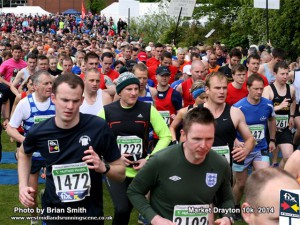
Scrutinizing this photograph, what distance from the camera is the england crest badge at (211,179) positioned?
4.85m

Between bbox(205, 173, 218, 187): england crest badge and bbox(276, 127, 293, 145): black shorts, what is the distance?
533 centimetres

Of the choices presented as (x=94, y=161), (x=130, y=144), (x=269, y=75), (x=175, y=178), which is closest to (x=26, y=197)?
(x=94, y=161)

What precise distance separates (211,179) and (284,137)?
5.37 m

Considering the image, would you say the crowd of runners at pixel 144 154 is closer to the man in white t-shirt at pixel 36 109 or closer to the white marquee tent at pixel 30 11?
the man in white t-shirt at pixel 36 109

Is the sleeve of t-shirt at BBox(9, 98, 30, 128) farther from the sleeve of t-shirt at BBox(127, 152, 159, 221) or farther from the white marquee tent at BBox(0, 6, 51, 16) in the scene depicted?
the white marquee tent at BBox(0, 6, 51, 16)

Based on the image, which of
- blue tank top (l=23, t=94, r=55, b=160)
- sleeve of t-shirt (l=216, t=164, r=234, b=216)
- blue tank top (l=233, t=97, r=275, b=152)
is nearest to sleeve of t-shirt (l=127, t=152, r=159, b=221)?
sleeve of t-shirt (l=216, t=164, r=234, b=216)

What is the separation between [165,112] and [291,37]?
602 inches

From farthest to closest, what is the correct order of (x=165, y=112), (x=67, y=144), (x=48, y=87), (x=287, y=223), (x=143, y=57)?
(x=143, y=57) < (x=165, y=112) < (x=48, y=87) < (x=67, y=144) < (x=287, y=223)

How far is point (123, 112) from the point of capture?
6.94 meters

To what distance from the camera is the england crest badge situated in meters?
4.85

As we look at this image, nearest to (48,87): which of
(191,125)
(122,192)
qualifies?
(122,192)

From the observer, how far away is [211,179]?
192 inches

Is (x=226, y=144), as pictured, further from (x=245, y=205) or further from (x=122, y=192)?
(x=245, y=205)

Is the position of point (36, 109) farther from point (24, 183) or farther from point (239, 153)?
point (24, 183)
